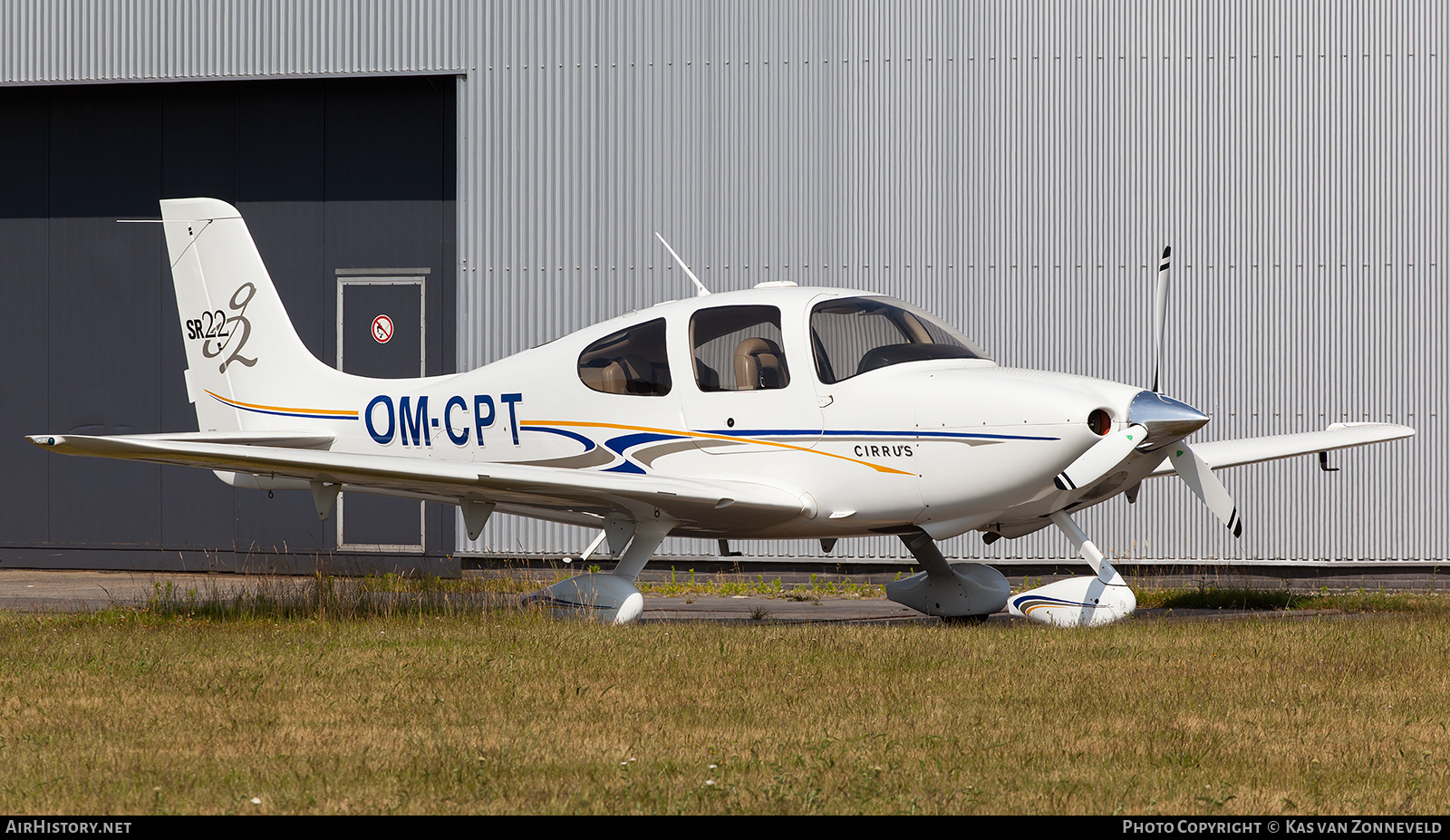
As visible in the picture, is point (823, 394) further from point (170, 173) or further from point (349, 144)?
point (170, 173)

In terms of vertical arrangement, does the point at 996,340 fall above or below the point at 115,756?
above

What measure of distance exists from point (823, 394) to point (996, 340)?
4.67 meters

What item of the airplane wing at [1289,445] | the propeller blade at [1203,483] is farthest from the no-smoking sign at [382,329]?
the propeller blade at [1203,483]

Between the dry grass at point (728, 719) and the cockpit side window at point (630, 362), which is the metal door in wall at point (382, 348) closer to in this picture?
the cockpit side window at point (630, 362)

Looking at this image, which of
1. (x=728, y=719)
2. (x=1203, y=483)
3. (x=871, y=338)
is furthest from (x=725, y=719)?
(x=1203, y=483)

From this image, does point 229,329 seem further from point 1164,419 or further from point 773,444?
point 1164,419

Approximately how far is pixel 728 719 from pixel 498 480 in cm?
303

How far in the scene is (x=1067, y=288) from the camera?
11.9 metres

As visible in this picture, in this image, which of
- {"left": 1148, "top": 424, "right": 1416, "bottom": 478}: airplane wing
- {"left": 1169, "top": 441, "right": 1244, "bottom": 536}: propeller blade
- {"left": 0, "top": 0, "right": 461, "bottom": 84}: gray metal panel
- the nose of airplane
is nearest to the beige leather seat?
the nose of airplane

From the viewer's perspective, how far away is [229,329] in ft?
31.7

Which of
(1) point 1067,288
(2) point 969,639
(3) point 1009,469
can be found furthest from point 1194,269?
(2) point 969,639

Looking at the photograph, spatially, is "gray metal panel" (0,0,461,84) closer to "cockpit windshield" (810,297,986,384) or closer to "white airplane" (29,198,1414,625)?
"white airplane" (29,198,1414,625)

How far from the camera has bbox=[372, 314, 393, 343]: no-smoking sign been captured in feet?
43.6

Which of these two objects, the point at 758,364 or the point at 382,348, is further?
the point at 382,348
